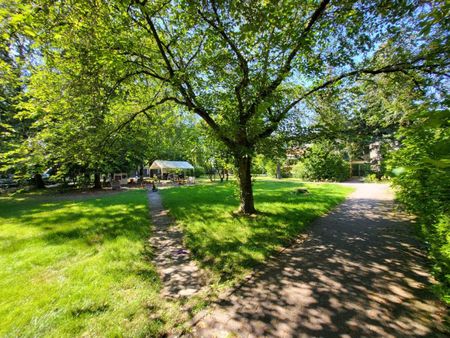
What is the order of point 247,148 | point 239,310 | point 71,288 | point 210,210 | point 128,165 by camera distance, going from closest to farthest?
point 239,310 → point 71,288 → point 247,148 → point 210,210 → point 128,165

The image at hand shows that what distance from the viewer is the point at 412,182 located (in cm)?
584

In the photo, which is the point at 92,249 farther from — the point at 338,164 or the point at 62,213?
the point at 338,164

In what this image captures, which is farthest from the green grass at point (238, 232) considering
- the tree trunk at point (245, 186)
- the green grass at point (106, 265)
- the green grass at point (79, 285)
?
the green grass at point (79, 285)

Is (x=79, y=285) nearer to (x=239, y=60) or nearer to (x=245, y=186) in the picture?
(x=245, y=186)

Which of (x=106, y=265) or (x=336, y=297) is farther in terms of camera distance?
(x=106, y=265)

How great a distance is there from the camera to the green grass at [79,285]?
2.83 meters

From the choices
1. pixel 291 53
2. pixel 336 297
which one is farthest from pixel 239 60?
pixel 336 297

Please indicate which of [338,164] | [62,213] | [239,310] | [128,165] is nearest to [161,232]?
[239,310]

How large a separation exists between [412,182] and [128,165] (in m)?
24.1

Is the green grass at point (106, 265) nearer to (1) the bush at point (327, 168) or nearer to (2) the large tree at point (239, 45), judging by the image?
(2) the large tree at point (239, 45)

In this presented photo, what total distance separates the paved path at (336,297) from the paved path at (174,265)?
Answer: 83cm

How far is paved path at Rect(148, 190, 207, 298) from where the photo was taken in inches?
147

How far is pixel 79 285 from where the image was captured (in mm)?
3775

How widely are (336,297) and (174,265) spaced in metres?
3.07
